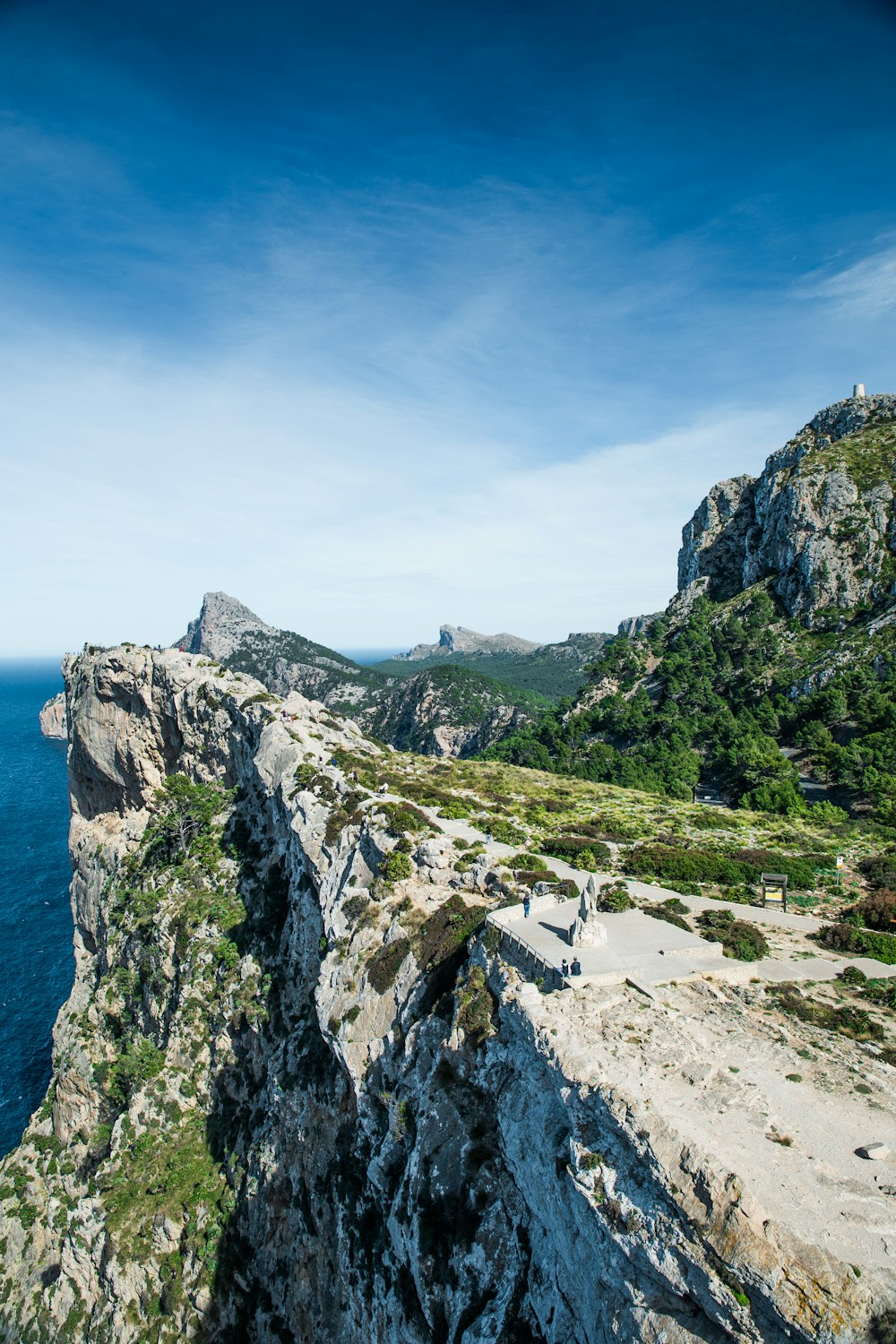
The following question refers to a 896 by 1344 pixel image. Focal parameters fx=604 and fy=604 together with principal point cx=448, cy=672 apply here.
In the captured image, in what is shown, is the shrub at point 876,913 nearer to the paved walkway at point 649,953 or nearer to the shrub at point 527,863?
the paved walkway at point 649,953

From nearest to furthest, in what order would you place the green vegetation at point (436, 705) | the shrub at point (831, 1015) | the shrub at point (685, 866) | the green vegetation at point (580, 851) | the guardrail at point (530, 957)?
the shrub at point (831, 1015), the guardrail at point (530, 957), the shrub at point (685, 866), the green vegetation at point (580, 851), the green vegetation at point (436, 705)

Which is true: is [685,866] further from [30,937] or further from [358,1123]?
[30,937]

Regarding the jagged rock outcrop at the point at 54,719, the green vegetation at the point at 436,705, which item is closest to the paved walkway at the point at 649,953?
the green vegetation at the point at 436,705

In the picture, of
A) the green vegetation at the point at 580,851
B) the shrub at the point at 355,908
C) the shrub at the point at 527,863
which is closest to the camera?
the shrub at the point at 355,908

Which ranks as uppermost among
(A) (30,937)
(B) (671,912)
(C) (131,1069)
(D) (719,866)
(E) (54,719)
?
(B) (671,912)

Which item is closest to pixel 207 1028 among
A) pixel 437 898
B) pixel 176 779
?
pixel 437 898

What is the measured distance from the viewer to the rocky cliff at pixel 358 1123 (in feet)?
37.5

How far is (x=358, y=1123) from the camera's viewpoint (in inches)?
941

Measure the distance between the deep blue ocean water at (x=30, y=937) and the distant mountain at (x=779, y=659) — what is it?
63381 millimetres

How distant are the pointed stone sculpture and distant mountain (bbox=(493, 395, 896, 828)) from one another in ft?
125

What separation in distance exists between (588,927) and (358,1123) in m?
12.9

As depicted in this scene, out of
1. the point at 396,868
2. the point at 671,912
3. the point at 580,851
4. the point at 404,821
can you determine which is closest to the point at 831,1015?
the point at 671,912

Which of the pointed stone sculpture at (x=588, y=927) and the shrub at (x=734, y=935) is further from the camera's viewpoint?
the shrub at (x=734, y=935)

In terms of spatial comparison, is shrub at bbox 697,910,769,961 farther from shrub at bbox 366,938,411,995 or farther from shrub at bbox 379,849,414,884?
shrub at bbox 379,849,414,884
